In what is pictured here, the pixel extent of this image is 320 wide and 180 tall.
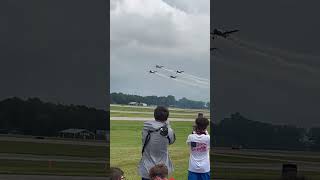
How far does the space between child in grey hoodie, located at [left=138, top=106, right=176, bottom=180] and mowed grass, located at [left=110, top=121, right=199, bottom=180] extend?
7.66 feet

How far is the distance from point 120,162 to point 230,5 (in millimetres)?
3638

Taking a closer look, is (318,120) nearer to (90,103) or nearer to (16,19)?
(90,103)

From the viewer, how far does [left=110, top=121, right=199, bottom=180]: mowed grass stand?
27.2ft

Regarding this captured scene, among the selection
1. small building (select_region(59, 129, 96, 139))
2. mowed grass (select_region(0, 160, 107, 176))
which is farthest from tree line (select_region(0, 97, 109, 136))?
mowed grass (select_region(0, 160, 107, 176))

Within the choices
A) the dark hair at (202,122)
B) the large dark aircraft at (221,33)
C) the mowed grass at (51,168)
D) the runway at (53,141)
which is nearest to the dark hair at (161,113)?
the dark hair at (202,122)

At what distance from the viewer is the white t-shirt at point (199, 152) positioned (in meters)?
5.98

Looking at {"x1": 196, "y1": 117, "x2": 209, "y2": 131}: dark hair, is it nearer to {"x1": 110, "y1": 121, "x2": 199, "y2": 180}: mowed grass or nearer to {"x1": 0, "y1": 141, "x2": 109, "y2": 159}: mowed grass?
{"x1": 0, "y1": 141, "x2": 109, "y2": 159}: mowed grass

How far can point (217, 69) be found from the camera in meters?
6.68

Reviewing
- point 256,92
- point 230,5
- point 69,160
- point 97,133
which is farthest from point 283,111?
point 69,160

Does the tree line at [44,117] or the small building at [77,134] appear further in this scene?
the small building at [77,134]

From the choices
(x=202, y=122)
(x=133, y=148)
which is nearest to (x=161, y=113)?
(x=202, y=122)

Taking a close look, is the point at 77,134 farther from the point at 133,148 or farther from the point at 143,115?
the point at 133,148

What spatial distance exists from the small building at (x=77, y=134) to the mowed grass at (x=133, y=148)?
143cm

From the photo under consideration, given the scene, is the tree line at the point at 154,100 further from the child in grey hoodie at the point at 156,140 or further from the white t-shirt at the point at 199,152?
the child in grey hoodie at the point at 156,140
